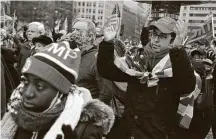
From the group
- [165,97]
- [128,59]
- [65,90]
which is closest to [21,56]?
[128,59]

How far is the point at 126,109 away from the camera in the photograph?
4062mm

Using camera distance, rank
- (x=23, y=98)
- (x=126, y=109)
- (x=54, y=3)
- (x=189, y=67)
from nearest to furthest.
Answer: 1. (x=23, y=98)
2. (x=189, y=67)
3. (x=126, y=109)
4. (x=54, y=3)

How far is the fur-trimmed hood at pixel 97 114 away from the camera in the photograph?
2.88 meters

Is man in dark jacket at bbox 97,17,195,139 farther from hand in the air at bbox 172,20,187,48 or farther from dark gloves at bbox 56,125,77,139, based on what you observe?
dark gloves at bbox 56,125,77,139

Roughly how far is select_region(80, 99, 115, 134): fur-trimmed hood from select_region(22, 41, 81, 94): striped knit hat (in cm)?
18

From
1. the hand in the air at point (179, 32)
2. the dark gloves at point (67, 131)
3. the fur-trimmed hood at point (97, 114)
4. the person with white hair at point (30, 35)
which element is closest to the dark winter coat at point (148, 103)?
the hand in the air at point (179, 32)

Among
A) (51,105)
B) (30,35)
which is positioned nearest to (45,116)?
(51,105)

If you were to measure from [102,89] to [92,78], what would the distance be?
18cm

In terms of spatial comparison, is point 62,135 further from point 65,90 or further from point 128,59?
point 128,59

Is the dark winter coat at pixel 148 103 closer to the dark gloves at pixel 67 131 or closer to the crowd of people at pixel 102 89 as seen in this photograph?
the crowd of people at pixel 102 89

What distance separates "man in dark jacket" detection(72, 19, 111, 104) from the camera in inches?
217

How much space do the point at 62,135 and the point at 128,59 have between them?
1.61 metres

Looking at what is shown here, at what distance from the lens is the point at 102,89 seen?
5.60 m

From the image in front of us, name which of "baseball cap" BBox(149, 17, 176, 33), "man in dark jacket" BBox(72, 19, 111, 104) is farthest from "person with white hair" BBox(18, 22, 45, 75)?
"baseball cap" BBox(149, 17, 176, 33)
